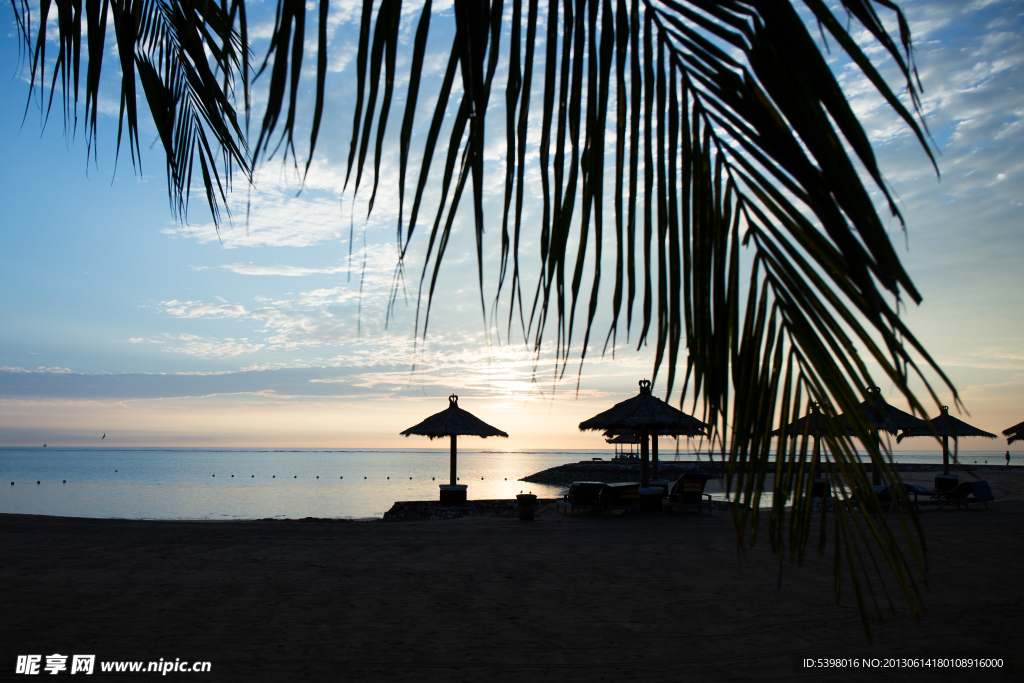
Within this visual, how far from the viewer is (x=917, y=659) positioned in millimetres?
3902

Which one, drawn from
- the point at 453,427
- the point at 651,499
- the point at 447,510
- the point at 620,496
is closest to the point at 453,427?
the point at 453,427

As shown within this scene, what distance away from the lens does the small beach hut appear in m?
15.6

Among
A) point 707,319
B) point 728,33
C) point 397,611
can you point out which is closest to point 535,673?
point 397,611

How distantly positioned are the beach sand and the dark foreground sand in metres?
0.02

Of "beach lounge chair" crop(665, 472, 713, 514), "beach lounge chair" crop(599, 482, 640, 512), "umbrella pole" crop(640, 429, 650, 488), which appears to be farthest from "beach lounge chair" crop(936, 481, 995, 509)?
"beach lounge chair" crop(599, 482, 640, 512)

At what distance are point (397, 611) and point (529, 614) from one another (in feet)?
3.67

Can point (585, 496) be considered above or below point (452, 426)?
below

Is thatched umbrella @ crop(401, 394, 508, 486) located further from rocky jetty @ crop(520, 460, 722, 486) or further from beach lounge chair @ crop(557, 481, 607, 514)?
rocky jetty @ crop(520, 460, 722, 486)

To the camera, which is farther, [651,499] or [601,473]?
[601,473]

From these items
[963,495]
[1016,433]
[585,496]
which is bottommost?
[963,495]

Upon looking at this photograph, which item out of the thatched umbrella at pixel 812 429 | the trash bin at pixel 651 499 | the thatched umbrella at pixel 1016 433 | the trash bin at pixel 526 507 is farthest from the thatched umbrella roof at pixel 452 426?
the thatched umbrella at pixel 1016 433

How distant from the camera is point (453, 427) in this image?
15719 mm

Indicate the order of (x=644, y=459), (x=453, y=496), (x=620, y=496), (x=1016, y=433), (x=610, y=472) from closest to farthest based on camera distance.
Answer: (x=620, y=496)
(x=644, y=459)
(x=453, y=496)
(x=1016, y=433)
(x=610, y=472)

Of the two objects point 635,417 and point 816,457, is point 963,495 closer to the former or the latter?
point 635,417
